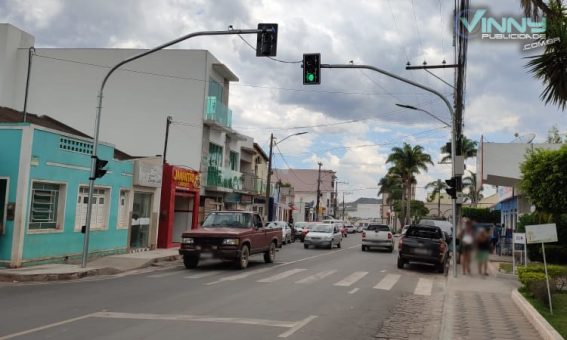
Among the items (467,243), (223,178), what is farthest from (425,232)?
(223,178)

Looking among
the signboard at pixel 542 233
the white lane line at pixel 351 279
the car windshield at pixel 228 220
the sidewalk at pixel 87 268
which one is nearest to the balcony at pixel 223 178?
the sidewalk at pixel 87 268

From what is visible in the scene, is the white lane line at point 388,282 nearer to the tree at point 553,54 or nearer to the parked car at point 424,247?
the parked car at point 424,247

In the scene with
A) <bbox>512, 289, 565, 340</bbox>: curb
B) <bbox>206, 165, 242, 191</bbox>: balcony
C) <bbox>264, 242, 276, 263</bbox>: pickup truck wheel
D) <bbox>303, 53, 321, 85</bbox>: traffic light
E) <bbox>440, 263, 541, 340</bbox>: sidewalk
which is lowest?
<bbox>440, 263, 541, 340</bbox>: sidewalk

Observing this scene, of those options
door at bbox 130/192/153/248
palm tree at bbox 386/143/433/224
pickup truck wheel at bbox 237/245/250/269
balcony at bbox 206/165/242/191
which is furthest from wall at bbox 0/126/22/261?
palm tree at bbox 386/143/433/224

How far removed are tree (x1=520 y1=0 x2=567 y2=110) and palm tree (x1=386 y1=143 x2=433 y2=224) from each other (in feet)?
203

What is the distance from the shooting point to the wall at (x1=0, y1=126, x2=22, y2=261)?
1591 centimetres

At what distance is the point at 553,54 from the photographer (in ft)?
30.7

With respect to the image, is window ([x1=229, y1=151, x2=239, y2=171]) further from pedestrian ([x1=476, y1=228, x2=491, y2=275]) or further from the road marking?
pedestrian ([x1=476, y1=228, x2=491, y2=275])

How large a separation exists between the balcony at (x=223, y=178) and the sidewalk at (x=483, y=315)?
895 inches

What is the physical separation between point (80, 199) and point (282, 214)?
47.8 metres

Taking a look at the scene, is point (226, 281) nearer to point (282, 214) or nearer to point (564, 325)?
point (564, 325)

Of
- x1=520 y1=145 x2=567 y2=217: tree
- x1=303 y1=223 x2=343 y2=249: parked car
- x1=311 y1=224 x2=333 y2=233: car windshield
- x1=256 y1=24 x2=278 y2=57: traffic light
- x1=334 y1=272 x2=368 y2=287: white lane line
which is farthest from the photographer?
x1=311 y1=224 x2=333 y2=233: car windshield

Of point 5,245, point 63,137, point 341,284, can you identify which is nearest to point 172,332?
point 341,284

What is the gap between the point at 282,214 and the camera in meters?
66.4
